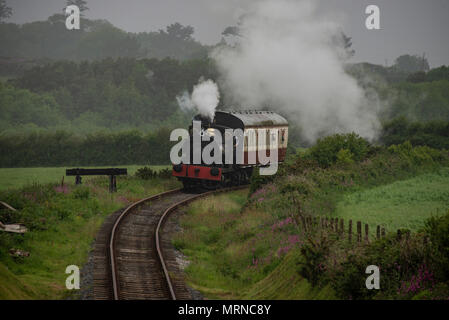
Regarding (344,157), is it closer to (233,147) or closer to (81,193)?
(233,147)

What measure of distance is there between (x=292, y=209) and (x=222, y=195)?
834cm

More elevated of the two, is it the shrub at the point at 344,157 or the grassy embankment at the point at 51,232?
the shrub at the point at 344,157

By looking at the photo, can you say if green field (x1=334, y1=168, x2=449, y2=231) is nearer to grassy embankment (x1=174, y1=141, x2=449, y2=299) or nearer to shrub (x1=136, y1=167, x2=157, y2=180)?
grassy embankment (x1=174, y1=141, x2=449, y2=299)

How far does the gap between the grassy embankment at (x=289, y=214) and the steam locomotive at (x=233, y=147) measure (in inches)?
50.6

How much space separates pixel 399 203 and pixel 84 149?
107ft

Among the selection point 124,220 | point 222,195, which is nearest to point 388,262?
point 124,220

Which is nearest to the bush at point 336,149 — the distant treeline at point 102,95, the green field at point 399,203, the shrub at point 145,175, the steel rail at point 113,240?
the green field at point 399,203

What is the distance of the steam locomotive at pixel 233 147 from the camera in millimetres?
25594

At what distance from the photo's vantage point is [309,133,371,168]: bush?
27.2 metres

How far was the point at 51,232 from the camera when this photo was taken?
56.5ft

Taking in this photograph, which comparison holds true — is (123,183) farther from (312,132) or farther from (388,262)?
(312,132)

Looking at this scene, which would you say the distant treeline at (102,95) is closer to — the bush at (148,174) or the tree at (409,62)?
the bush at (148,174)

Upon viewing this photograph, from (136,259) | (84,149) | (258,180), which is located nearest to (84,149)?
(84,149)

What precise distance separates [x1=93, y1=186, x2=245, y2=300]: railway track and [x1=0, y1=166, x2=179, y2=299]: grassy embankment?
2.06ft
